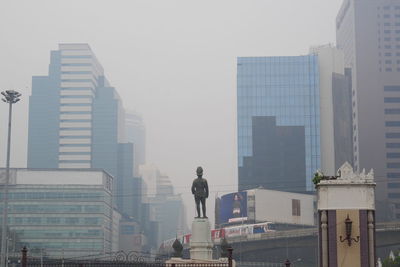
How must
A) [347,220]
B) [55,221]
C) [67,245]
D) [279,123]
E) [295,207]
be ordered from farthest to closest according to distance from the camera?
1. [279,123]
2. [295,207]
3. [67,245]
4. [55,221]
5. [347,220]

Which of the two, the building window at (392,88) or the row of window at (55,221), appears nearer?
the row of window at (55,221)

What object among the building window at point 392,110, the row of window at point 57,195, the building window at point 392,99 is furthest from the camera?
the building window at point 392,99

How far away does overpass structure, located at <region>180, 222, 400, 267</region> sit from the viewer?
117312 millimetres

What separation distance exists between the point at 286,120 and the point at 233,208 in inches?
1471

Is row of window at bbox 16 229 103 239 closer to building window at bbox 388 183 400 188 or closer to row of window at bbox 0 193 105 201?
row of window at bbox 0 193 105 201

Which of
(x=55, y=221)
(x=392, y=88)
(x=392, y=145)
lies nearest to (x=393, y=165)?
(x=392, y=145)

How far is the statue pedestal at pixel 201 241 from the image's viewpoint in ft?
138

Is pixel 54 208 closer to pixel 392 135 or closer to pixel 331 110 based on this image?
pixel 331 110

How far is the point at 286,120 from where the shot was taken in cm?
19325

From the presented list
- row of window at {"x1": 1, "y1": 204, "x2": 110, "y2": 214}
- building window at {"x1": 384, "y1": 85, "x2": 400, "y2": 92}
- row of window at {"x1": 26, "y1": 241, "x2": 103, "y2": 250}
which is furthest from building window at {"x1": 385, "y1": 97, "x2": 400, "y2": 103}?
row of window at {"x1": 26, "y1": 241, "x2": 103, "y2": 250}

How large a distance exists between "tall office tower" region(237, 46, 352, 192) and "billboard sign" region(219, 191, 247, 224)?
2519 cm

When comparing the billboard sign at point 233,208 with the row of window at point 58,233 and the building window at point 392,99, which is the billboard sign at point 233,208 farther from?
the building window at point 392,99

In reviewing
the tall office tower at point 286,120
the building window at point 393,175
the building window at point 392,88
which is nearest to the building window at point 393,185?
the building window at point 393,175

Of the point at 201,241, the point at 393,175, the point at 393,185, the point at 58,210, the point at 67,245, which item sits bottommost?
the point at 67,245
